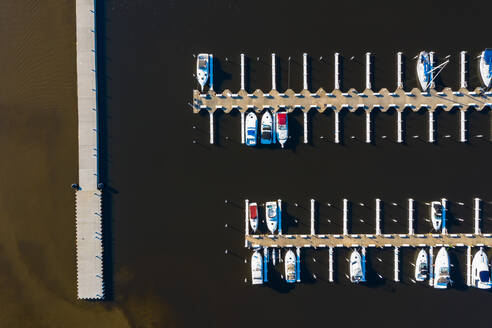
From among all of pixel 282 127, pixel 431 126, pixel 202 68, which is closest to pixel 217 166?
pixel 282 127

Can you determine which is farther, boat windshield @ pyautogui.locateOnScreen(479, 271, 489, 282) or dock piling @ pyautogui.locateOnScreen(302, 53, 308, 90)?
dock piling @ pyautogui.locateOnScreen(302, 53, 308, 90)

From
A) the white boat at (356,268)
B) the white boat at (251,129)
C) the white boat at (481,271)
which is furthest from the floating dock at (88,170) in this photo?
the white boat at (481,271)

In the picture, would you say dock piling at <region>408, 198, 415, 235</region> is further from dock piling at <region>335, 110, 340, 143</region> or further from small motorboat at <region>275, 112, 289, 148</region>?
small motorboat at <region>275, 112, 289, 148</region>

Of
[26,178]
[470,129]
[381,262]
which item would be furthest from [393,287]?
[26,178]

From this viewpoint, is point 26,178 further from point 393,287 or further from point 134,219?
point 393,287

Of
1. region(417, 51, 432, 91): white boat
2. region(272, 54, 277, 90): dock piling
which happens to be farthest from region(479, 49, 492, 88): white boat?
region(272, 54, 277, 90): dock piling

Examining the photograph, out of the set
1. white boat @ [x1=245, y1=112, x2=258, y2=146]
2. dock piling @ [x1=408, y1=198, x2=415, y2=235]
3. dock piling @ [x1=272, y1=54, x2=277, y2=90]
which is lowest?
dock piling @ [x1=408, y1=198, x2=415, y2=235]
